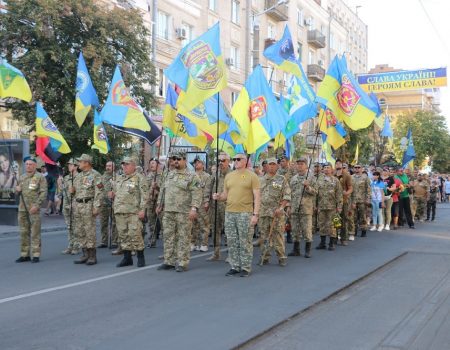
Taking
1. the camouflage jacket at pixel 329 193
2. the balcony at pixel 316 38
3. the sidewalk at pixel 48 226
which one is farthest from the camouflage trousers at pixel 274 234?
the balcony at pixel 316 38

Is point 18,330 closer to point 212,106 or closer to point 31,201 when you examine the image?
point 31,201

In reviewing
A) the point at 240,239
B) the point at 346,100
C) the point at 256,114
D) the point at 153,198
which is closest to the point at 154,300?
the point at 240,239

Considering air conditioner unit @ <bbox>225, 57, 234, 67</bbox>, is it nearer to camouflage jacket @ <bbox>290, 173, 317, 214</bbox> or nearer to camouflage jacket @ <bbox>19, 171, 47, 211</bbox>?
camouflage jacket @ <bbox>290, 173, 317, 214</bbox>

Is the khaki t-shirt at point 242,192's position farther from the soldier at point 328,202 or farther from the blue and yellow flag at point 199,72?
the soldier at point 328,202

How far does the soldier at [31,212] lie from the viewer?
979 centimetres

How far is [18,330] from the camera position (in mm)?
5539

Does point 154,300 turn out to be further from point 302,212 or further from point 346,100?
point 346,100

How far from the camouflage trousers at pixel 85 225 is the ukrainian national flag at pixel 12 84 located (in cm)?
357

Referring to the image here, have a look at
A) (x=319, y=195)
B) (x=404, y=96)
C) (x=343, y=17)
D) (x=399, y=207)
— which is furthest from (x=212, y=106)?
(x=404, y=96)

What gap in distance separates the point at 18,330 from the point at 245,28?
32.6 metres

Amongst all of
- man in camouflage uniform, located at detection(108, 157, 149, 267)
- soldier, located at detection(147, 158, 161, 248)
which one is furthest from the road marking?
soldier, located at detection(147, 158, 161, 248)

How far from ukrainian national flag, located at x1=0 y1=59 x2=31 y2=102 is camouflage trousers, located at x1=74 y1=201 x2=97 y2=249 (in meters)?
3.57

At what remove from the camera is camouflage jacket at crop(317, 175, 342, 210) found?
12008 millimetres

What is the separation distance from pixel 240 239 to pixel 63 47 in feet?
41.5
